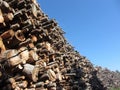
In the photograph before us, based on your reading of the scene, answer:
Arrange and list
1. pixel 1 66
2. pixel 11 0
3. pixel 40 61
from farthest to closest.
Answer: pixel 40 61, pixel 11 0, pixel 1 66

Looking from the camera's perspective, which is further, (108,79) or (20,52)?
(108,79)

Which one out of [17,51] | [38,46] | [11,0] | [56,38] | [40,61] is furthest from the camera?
[56,38]

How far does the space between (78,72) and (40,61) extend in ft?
21.6

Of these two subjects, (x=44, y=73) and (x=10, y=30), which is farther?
(x=44, y=73)

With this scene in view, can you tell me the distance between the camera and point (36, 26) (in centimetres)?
820

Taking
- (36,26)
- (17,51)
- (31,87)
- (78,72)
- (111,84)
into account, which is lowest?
(31,87)

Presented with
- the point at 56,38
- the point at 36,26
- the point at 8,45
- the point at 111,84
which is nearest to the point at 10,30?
the point at 8,45

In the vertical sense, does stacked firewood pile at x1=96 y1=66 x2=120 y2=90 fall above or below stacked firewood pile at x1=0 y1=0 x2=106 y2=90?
above

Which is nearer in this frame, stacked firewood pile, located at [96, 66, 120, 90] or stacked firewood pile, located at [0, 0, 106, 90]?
stacked firewood pile, located at [0, 0, 106, 90]

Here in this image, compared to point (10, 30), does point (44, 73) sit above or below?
below

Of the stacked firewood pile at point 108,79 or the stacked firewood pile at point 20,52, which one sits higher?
the stacked firewood pile at point 108,79

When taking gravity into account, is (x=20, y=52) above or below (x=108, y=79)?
below

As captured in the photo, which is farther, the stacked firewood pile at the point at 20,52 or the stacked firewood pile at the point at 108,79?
the stacked firewood pile at the point at 108,79

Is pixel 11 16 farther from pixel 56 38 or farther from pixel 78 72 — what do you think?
pixel 78 72
